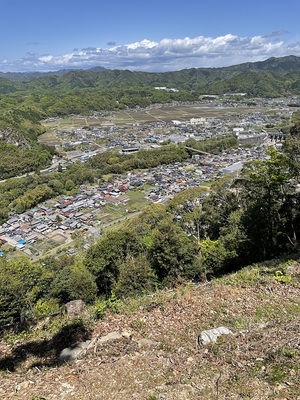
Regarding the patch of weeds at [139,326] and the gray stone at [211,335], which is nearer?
the gray stone at [211,335]

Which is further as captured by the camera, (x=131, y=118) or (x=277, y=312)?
(x=131, y=118)

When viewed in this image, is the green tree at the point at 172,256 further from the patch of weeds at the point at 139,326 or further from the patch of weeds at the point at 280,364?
the patch of weeds at the point at 280,364

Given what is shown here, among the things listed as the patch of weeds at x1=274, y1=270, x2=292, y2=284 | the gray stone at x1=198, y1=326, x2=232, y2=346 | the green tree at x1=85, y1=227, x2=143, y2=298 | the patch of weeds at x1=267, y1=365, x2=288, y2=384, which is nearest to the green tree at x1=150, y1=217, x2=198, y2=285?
the green tree at x1=85, y1=227, x2=143, y2=298

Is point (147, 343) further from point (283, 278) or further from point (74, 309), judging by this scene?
point (283, 278)

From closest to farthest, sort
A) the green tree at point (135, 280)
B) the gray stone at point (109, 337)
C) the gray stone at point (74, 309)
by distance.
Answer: the gray stone at point (109, 337), the gray stone at point (74, 309), the green tree at point (135, 280)

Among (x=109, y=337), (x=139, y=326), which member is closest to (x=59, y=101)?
(x=139, y=326)

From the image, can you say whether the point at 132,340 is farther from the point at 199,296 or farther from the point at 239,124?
the point at 239,124

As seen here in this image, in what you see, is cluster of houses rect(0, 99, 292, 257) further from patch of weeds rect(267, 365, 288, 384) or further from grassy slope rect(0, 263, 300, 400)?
patch of weeds rect(267, 365, 288, 384)

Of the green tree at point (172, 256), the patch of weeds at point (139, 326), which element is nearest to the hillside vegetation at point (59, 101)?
the green tree at point (172, 256)
